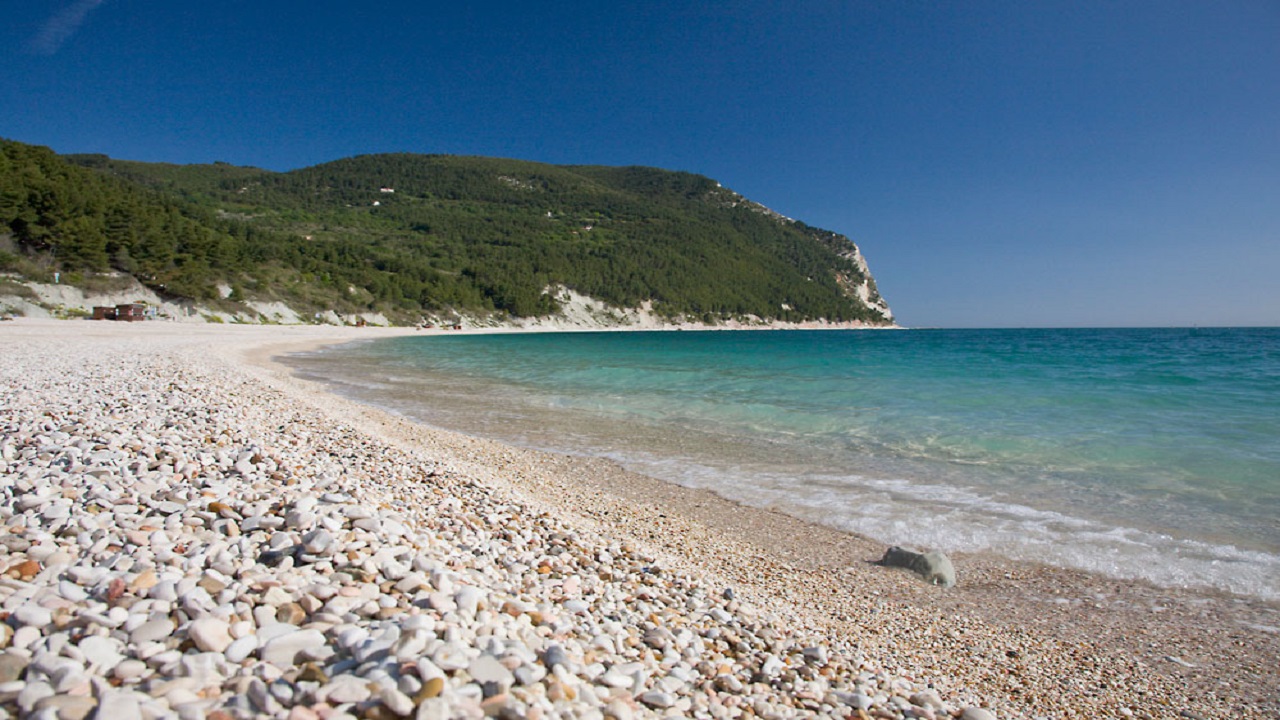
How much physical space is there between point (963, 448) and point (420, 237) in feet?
386

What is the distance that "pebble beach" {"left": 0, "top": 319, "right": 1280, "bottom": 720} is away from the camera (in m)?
2.11

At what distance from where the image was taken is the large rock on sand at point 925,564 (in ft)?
16.0

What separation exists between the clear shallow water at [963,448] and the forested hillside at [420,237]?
4411cm

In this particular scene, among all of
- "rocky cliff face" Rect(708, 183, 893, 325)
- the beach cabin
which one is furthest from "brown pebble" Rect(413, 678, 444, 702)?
"rocky cliff face" Rect(708, 183, 893, 325)

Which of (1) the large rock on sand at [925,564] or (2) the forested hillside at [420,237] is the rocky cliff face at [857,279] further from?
(1) the large rock on sand at [925,564]

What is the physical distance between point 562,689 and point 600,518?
371cm

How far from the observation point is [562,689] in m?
2.23

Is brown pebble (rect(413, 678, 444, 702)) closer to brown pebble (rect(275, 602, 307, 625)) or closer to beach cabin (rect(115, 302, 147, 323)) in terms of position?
brown pebble (rect(275, 602, 307, 625))

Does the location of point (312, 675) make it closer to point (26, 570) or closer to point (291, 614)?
point (291, 614)

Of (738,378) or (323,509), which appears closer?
(323,509)

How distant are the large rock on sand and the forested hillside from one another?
5775 centimetres

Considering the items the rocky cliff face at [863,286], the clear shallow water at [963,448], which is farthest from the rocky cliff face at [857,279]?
the clear shallow water at [963,448]

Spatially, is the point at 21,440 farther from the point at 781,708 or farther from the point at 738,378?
the point at 738,378

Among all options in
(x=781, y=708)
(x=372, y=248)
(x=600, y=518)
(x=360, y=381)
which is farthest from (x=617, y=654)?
(x=372, y=248)
